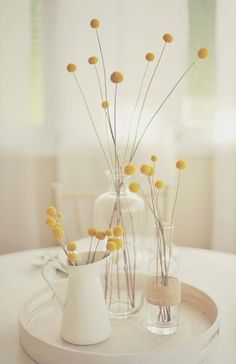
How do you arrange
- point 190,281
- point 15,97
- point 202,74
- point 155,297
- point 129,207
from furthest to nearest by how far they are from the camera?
1. point 202,74
2. point 15,97
3. point 190,281
4. point 129,207
5. point 155,297

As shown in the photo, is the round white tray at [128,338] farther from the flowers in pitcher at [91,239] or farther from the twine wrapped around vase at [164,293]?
the flowers in pitcher at [91,239]

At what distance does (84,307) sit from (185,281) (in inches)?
21.3

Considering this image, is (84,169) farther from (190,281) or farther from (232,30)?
(190,281)

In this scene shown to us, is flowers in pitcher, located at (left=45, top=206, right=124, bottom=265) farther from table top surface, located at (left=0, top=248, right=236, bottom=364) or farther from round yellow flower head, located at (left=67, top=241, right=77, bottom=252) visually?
table top surface, located at (left=0, top=248, right=236, bottom=364)

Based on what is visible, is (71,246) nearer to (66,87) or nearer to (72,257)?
(72,257)

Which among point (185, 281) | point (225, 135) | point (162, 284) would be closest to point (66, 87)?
point (225, 135)

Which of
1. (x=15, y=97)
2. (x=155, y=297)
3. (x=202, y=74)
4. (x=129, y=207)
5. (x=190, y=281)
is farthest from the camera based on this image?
(x=202, y=74)

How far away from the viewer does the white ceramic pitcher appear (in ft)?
3.58

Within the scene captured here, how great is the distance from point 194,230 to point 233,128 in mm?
635

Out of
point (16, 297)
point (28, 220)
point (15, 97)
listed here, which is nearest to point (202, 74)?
point (15, 97)

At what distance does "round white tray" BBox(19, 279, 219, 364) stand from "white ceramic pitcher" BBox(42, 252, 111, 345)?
25mm

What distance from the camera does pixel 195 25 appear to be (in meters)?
2.87

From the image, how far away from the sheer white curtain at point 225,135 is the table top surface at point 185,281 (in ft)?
3.70

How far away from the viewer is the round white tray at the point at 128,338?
1020 mm
